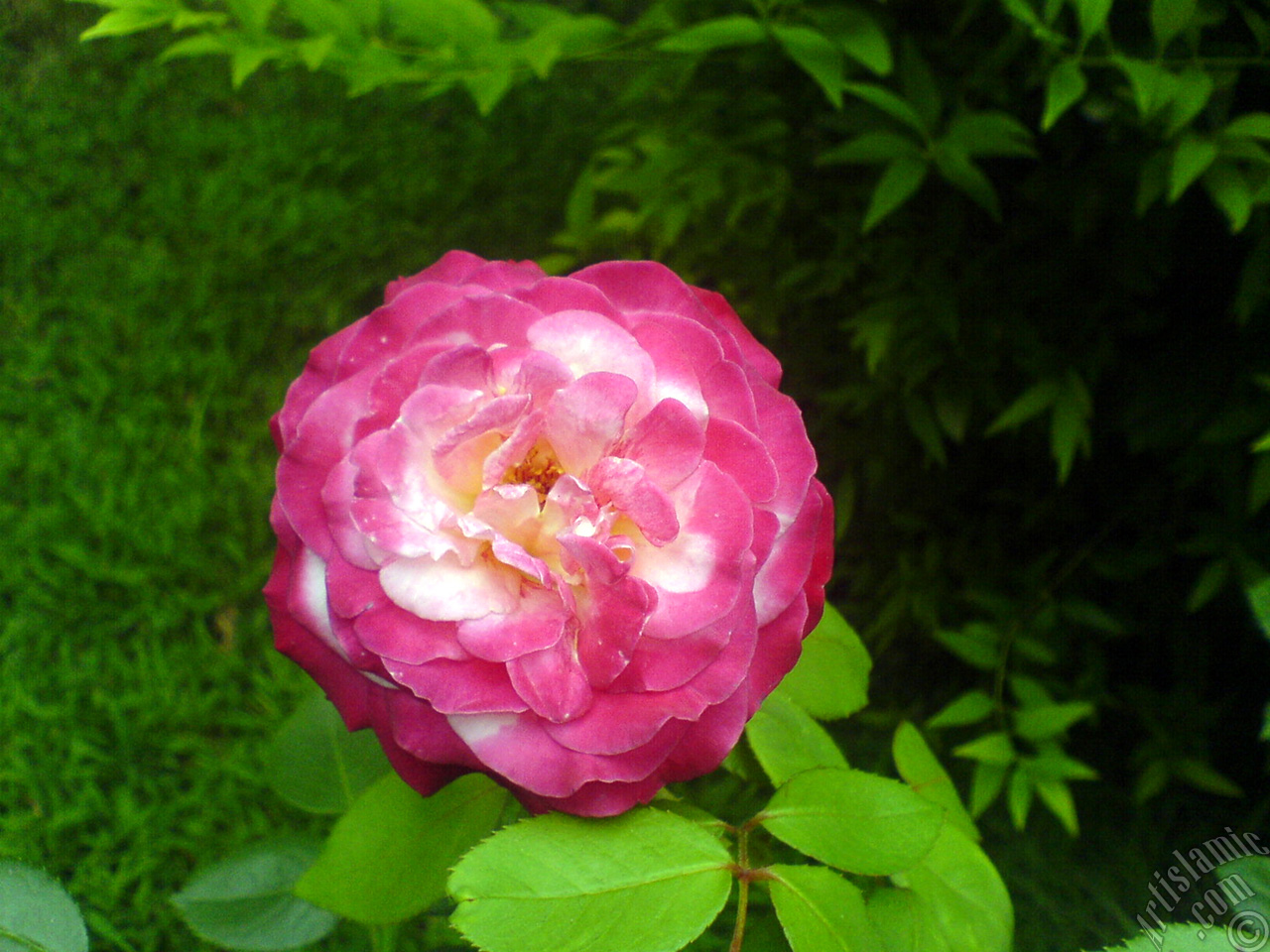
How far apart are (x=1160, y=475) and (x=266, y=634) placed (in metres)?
1.15

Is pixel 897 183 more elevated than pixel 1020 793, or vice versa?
pixel 897 183

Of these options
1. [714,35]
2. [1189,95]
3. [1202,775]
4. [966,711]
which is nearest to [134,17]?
[714,35]

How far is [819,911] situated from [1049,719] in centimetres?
60

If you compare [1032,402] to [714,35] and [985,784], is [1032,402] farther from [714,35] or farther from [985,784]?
[714,35]

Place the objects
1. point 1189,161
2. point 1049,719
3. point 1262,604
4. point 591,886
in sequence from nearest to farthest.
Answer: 1. point 591,886
2. point 1262,604
3. point 1189,161
4. point 1049,719

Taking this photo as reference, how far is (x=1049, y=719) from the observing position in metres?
0.93

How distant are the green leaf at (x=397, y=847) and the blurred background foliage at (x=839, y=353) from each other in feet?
1.14

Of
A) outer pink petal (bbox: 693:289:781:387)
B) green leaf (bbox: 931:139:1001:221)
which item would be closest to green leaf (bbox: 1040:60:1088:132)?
green leaf (bbox: 931:139:1001:221)

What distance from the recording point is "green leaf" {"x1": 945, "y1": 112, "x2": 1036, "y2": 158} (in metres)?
0.81

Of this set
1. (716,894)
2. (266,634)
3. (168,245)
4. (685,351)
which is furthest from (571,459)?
(168,245)

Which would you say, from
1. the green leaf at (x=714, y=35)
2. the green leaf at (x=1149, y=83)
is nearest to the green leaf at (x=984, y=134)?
the green leaf at (x=1149, y=83)

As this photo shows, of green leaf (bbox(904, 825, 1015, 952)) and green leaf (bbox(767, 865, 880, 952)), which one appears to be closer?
green leaf (bbox(767, 865, 880, 952))

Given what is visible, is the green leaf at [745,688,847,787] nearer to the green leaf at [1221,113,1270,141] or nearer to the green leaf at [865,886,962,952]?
the green leaf at [865,886,962,952]

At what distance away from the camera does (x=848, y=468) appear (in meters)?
1.23
